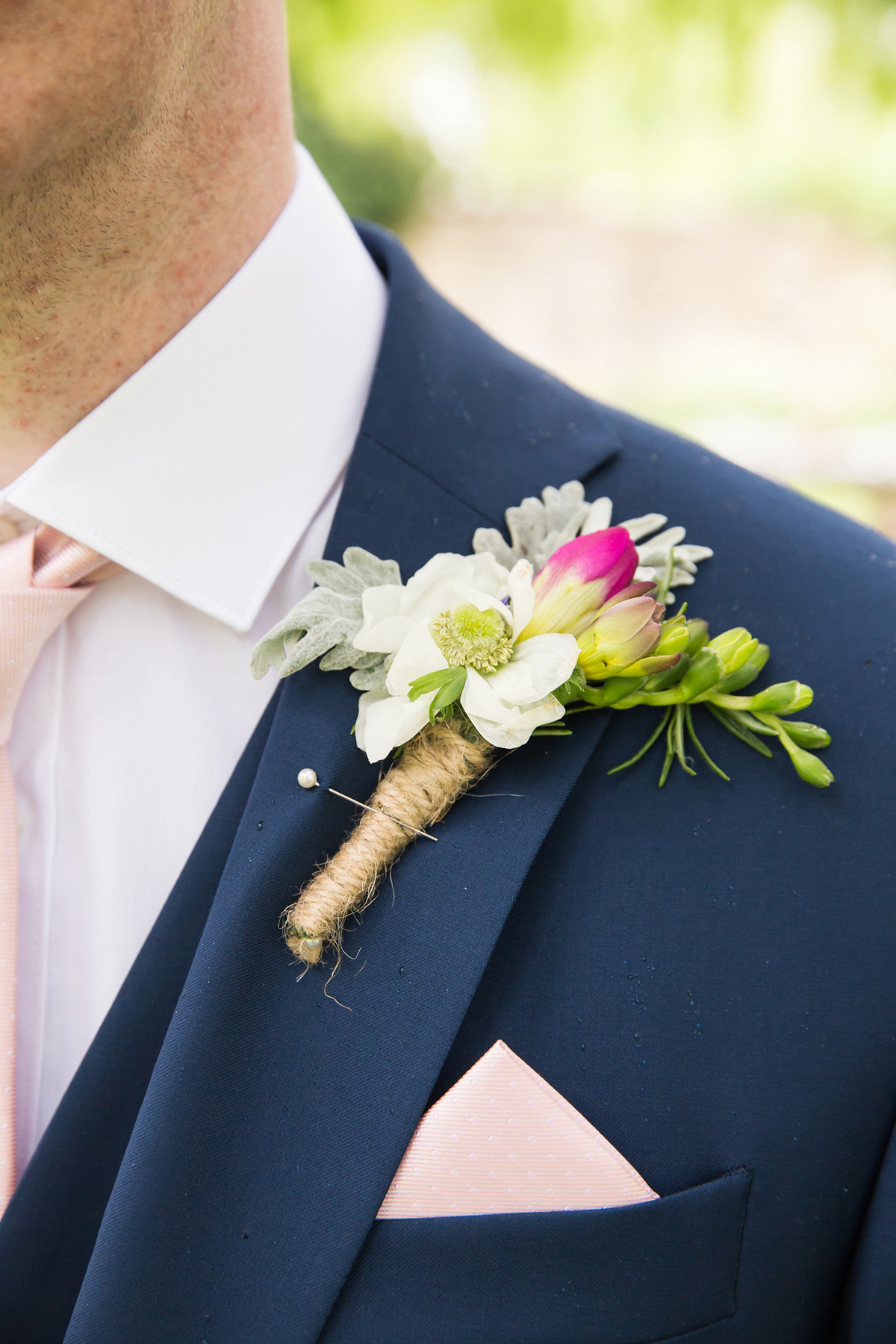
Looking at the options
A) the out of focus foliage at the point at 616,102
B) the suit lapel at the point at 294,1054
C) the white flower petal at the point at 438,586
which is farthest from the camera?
the out of focus foliage at the point at 616,102

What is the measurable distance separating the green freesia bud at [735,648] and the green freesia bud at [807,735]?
3.6 inches

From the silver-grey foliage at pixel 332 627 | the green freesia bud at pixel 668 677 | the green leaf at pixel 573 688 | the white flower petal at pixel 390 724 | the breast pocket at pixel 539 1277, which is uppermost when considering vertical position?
the green freesia bud at pixel 668 677

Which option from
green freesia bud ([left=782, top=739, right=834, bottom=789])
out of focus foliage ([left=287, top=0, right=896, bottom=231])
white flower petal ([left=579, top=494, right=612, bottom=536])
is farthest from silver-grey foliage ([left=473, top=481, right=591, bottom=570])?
out of focus foliage ([left=287, top=0, right=896, bottom=231])

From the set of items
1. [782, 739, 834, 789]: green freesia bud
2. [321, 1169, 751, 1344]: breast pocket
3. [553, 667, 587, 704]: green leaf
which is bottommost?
[321, 1169, 751, 1344]: breast pocket

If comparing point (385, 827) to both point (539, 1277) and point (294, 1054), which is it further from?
point (539, 1277)

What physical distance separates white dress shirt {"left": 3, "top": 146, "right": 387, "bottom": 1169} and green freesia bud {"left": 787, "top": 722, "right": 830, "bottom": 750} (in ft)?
1.90

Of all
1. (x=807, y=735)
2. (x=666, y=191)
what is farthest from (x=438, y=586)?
(x=666, y=191)

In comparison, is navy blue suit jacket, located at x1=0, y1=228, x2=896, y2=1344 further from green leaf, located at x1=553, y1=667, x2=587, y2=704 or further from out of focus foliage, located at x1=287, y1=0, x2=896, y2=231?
out of focus foliage, located at x1=287, y1=0, x2=896, y2=231

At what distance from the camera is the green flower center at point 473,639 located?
927 mm

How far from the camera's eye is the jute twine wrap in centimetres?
92

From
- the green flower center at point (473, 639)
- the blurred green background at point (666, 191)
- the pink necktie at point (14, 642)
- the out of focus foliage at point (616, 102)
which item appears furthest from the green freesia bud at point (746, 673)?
the out of focus foliage at point (616, 102)

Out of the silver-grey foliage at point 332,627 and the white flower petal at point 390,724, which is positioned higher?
the silver-grey foliage at point 332,627

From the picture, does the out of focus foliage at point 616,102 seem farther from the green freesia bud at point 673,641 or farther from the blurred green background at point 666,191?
the green freesia bud at point 673,641

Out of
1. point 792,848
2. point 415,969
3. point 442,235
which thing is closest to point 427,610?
point 415,969
